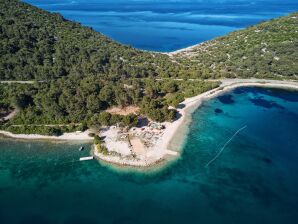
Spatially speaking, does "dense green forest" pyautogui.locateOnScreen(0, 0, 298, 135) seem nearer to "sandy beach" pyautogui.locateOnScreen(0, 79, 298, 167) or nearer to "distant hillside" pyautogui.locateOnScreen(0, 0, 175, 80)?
"distant hillside" pyautogui.locateOnScreen(0, 0, 175, 80)

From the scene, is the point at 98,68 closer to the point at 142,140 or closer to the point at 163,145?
the point at 142,140

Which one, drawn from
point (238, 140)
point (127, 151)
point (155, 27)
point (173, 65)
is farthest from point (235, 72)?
point (155, 27)

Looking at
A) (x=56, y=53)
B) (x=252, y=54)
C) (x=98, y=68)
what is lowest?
(x=98, y=68)

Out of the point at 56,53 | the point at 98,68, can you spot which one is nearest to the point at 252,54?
the point at 98,68

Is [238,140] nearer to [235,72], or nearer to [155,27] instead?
[235,72]

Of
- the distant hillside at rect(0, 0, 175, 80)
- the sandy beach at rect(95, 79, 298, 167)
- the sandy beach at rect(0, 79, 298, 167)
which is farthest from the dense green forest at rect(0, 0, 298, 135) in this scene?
the sandy beach at rect(95, 79, 298, 167)

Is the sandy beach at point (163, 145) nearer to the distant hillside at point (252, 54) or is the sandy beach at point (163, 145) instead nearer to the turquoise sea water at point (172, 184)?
the turquoise sea water at point (172, 184)
